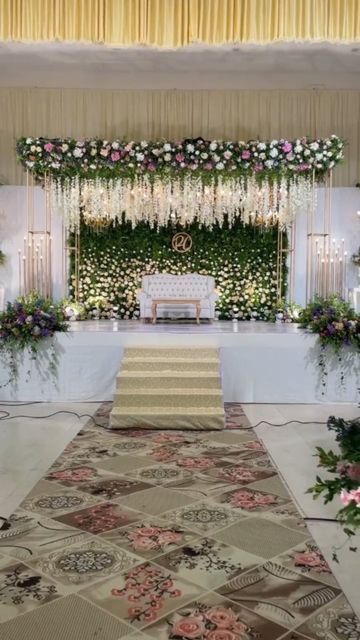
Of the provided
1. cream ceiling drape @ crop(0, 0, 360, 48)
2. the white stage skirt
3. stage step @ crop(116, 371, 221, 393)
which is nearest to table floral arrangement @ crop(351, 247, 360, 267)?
the white stage skirt

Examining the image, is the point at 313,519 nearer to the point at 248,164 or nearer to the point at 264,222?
the point at 248,164

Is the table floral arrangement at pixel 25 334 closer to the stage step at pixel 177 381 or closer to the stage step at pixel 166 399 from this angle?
the stage step at pixel 177 381

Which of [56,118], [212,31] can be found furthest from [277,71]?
[212,31]

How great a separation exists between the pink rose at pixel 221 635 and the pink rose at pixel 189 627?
0.03 meters

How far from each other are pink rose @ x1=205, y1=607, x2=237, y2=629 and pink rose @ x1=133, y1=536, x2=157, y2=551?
610 mm

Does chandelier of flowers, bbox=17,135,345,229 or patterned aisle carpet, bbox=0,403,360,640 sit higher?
chandelier of flowers, bbox=17,135,345,229

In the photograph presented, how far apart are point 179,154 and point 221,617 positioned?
7585mm

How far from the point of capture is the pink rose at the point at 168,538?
2872 mm

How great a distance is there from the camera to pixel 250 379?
6.43 metres

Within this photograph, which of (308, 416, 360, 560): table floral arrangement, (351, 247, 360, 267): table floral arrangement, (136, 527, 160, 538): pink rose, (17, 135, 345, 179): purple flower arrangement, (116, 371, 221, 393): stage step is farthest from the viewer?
(351, 247, 360, 267): table floral arrangement

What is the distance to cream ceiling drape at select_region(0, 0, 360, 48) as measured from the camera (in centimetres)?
470

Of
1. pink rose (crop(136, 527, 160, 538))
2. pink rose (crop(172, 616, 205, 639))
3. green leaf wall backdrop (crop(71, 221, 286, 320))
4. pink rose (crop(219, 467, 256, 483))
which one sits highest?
green leaf wall backdrop (crop(71, 221, 286, 320))

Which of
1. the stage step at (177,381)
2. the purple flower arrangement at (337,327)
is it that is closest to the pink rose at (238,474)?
the stage step at (177,381)

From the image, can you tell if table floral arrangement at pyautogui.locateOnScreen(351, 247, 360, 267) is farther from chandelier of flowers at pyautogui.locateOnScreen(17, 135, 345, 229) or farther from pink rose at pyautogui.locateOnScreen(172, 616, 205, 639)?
pink rose at pyautogui.locateOnScreen(172, 616, 205, 639)
